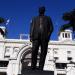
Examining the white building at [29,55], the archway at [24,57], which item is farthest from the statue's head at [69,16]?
the archway at [24,57]

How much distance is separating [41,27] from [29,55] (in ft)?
146

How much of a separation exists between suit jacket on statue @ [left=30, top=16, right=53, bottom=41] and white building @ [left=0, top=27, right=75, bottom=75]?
35000mm

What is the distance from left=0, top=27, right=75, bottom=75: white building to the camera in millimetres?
48922

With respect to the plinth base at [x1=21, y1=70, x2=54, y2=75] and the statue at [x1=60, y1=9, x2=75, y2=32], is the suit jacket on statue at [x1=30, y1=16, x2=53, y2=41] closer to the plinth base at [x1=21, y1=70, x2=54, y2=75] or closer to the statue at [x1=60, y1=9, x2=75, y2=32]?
the plinth base at [x1=21, y1=70, x2=54, y2=75]

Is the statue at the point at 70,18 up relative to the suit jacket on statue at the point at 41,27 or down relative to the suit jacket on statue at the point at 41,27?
up

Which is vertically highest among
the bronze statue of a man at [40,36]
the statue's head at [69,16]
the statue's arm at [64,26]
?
the statue's head at [69,16]

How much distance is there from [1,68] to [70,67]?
13.4 metres

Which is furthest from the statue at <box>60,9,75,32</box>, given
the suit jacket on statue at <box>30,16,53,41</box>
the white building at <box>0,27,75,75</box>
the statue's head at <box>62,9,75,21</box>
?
the suit jacket on statue at <box>30,16,53,41</box>

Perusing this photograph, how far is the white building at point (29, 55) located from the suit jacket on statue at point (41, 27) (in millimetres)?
35000

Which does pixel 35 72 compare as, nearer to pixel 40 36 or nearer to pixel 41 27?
pixel 40 36

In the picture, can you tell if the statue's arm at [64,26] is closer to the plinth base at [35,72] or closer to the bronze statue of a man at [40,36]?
the bronze statue of a man at [40,36]

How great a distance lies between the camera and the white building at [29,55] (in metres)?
48.9

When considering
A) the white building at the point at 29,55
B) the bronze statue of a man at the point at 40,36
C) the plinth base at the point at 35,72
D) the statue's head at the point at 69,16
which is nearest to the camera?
the plinth base at the point at 35,72

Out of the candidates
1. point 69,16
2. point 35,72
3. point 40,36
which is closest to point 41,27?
point 40,36
